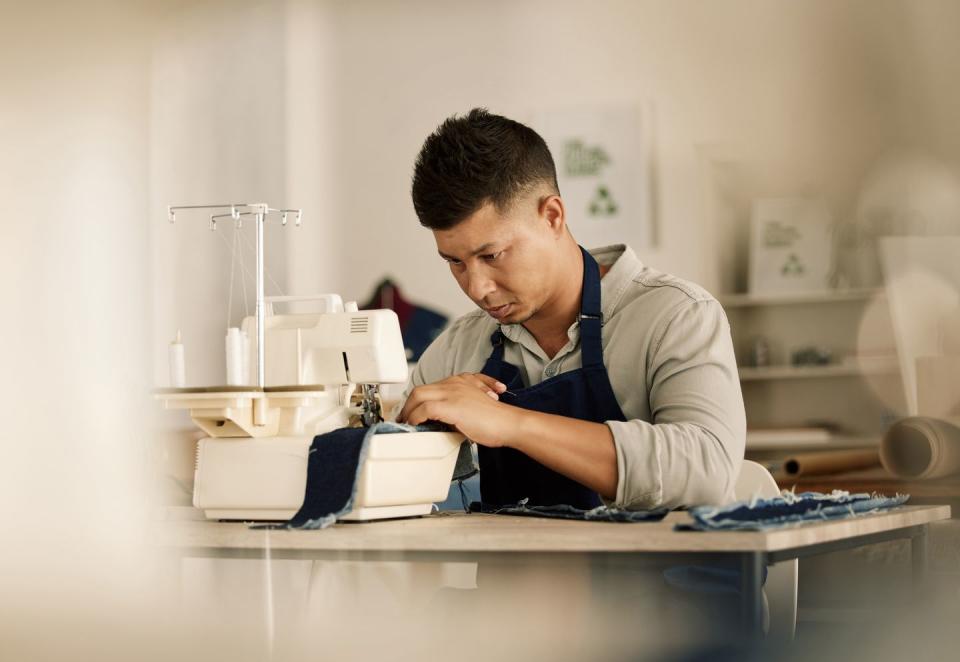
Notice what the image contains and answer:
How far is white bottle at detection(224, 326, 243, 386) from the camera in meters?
1.47

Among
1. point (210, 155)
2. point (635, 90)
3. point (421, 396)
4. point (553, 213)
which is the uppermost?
point (635, 90)

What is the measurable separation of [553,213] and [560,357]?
21 cm

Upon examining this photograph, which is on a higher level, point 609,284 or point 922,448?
point 609,284

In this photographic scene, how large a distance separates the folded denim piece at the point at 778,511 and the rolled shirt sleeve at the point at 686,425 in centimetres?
13

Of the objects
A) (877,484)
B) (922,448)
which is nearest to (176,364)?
(922,448)

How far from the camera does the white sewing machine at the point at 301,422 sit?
1.40 meters

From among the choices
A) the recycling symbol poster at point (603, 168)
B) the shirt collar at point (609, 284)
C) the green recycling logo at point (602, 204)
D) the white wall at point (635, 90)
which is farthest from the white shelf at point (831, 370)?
the shirt collar at point (609, 284)

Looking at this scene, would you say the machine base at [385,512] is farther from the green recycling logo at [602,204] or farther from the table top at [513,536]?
the green recycling logo at [602,204]

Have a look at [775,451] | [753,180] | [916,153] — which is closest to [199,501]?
[775,451]

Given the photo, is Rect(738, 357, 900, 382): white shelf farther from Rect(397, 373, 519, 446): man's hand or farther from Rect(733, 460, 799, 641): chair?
Rect(397, 373, 519, 446): man's hand

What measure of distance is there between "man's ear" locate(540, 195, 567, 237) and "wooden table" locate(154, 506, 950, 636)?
0.49 m

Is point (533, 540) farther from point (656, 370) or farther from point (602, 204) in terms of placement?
point (602, 204)

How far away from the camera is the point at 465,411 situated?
4.64ft

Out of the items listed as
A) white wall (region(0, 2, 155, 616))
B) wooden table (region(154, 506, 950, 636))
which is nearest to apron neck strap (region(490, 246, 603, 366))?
wooden table (region(154, 506, 950, 636))
